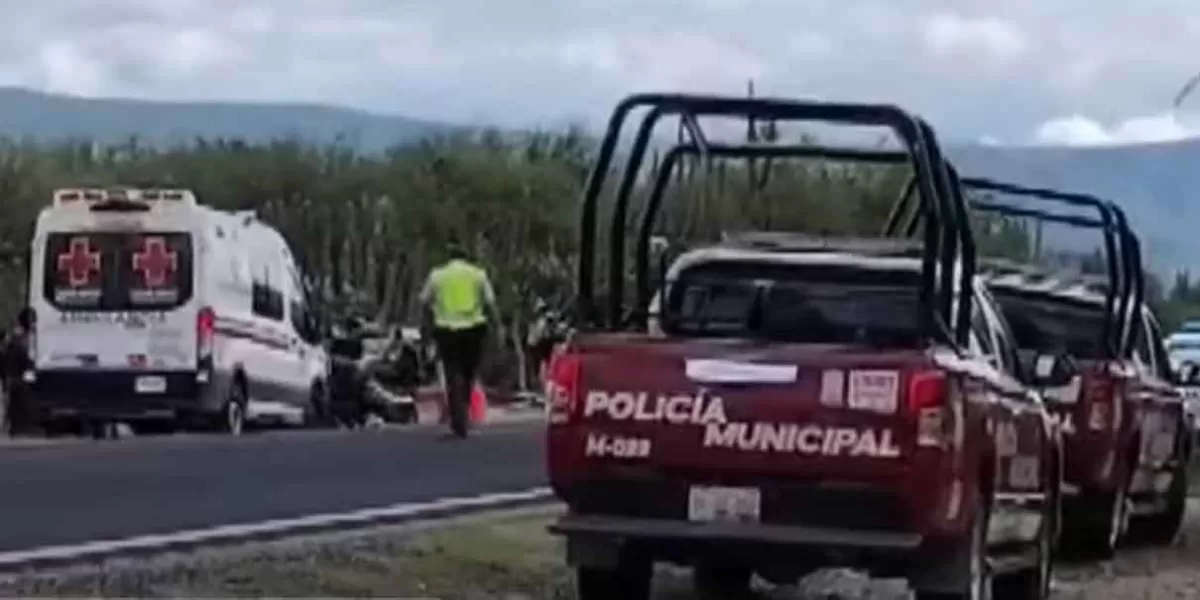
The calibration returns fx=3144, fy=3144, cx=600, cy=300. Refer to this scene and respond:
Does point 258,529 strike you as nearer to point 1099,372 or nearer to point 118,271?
point 1099,372

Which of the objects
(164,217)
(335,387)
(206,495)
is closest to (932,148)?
(206,495)

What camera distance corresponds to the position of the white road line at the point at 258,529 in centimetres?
1479

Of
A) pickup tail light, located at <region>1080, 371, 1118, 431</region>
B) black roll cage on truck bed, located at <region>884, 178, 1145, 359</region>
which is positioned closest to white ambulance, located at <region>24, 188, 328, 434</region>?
black roll cage on truck bed, located at <region>884, 178, 1145, 359</region>

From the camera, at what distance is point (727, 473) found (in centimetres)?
1304

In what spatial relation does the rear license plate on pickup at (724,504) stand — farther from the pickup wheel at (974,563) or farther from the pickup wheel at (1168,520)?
the pickup wheel at (1168,520)

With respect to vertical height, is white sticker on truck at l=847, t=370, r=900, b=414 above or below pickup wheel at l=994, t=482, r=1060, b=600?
above

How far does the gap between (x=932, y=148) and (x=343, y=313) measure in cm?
4904

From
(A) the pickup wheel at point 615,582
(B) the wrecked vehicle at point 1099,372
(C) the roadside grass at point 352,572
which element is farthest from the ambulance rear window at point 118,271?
(A) the pickup wheel at point 615,582

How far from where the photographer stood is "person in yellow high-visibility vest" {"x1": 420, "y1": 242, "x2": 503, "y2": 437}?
86.7 feet

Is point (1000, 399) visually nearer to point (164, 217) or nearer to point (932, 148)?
point (932, 148)

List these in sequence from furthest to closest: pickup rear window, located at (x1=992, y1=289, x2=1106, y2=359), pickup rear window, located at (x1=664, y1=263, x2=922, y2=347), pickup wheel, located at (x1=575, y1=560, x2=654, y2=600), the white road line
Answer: pickup rear window, located at (x1=992, y1=289, x2=1106, y2=359)
the white road line
pickup rear window, located at (x1=664, y1=263, x2=922, y2=347)
pickup wheel, located at (x1=575, y1=560, x2=654, y2=600)

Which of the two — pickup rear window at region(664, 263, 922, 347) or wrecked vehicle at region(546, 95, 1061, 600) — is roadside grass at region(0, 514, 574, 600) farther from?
pickup rear window at region(664, 263, 922, 347)

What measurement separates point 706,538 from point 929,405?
1103 mm

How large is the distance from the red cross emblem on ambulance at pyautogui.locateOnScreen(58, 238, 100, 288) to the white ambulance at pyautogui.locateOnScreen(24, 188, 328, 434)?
1 cm
